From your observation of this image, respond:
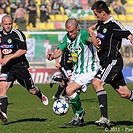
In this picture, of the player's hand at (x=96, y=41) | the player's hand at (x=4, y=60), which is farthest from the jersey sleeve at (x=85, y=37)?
the player's hand at (x=4, y=60)

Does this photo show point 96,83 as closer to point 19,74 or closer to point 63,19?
point 19,74

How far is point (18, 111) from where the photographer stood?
13.1m

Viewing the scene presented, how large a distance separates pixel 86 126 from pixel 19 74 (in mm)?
2167

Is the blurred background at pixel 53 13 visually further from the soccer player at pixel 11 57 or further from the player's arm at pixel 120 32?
the player's arm at pixel 120 32

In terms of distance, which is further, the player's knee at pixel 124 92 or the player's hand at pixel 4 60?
the player's hand at pixel 4 60

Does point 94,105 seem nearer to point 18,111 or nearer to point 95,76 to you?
point 18,111

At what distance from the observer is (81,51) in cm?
990

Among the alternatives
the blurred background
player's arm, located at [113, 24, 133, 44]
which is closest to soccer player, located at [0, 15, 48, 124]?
player's arm, located at [113, 24, 133, 44]

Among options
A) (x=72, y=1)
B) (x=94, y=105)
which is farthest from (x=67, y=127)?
(x=72, y=1)

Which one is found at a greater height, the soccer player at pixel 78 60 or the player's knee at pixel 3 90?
the soccer player at pixel 78 60

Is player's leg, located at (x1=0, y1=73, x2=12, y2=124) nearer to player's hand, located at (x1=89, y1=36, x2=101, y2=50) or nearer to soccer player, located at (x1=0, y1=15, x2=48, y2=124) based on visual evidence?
soccer player, located at (x1=0, y1=15, x2=48, y2=124)

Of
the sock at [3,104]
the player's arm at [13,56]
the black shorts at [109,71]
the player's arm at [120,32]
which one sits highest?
the player's arm at [120,32]

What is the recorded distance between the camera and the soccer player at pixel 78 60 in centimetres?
977

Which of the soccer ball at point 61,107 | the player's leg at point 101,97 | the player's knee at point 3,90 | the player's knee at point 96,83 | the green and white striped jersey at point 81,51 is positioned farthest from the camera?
the player's knee at point 3,90
